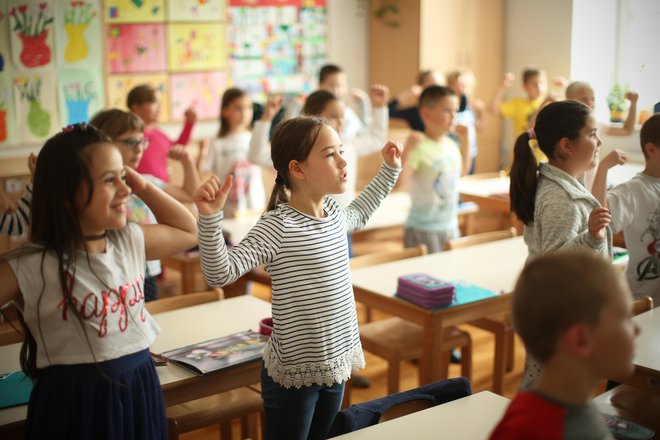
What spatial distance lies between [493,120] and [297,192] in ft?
19.7

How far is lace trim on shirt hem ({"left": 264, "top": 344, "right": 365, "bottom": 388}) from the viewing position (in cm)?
210

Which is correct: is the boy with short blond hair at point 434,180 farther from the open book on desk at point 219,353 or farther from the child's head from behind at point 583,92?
the open book on desk at point 219,353

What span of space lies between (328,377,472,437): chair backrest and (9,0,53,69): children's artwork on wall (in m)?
4.53

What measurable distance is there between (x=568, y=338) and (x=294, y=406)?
1.03 meters

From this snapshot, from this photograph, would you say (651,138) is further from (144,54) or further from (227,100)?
(144,54)

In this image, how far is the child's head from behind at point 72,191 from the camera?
1767 mm

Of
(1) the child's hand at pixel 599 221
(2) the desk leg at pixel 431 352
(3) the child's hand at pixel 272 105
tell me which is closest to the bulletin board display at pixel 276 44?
(3) the child's hand at pixel 272 105

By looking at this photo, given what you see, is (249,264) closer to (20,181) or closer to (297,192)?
(297,192)

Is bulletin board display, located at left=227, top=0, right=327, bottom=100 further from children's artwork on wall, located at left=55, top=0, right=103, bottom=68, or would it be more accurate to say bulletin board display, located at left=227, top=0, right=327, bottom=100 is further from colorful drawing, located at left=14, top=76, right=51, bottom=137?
colorful drawing, located at left=14, top=76, right=51, bottom=137

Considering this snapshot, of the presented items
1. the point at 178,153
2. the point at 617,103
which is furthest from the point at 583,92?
the point at 178,153

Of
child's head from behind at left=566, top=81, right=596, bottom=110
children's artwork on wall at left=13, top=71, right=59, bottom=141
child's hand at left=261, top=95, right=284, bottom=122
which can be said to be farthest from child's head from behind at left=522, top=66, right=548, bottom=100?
children's artwork on wall at left=13, top=71, right=59, bottom=141

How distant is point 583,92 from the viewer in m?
3.74

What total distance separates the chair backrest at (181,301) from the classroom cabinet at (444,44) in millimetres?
4833

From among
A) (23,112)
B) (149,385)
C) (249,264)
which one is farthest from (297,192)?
(23,112)
